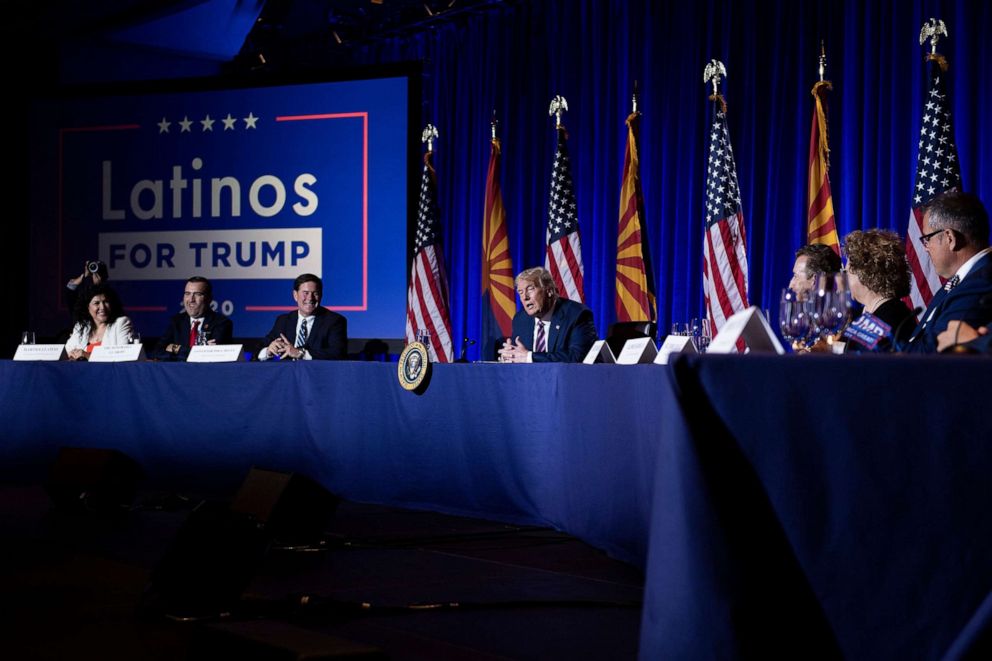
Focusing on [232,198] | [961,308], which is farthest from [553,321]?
[232,198]

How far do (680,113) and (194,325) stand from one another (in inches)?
147

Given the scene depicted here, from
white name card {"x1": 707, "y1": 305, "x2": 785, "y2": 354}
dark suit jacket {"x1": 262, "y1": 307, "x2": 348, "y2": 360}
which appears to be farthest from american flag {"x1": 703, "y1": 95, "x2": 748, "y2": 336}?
white name card {"x1": 707, "y1": 305, "x2": 785, "y2": 354}

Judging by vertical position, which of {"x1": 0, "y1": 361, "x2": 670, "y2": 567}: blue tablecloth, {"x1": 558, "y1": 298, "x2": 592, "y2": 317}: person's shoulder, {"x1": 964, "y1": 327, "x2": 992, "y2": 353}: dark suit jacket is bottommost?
{"x1": 0, "y1": 361, "x2": 670, "y2": 567}: blue tablecloth

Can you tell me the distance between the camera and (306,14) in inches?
396

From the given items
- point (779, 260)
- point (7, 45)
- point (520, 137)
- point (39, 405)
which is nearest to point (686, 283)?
point (779, 260)

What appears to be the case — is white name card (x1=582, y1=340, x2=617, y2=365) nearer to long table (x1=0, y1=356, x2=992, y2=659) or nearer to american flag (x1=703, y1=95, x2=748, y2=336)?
american flag (x1=703, y1=95, x2=748, y2=336)

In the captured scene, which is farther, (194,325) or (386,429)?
(194,325)

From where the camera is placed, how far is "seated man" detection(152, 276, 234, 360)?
20.4ft

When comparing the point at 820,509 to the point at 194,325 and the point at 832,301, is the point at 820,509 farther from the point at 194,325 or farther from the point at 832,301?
the point at 194,325

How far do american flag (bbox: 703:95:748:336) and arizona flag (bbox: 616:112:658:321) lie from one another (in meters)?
0.46

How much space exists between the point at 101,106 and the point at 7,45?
146 cm

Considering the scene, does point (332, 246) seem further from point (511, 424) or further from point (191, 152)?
point (511, 424)

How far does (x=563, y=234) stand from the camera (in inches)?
295

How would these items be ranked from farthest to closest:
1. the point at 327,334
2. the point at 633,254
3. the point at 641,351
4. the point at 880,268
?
the point at 633,254, the point at 327,334, the point at 641,351, the point at 880,268
